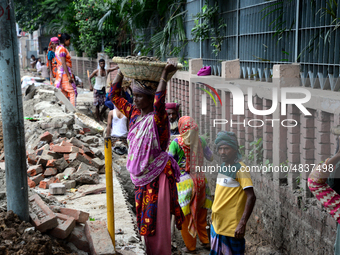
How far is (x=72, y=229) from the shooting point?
3393 millimetres

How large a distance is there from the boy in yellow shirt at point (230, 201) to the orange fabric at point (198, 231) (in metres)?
1.18

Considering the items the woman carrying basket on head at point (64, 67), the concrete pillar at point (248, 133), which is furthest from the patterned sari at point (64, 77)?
the concrete pillar at point (248, 133)

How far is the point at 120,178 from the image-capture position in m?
6.62

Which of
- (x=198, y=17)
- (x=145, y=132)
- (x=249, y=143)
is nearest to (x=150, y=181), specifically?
(x=145, y=132)

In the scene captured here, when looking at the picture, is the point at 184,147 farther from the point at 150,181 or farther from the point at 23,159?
the point at 23,159

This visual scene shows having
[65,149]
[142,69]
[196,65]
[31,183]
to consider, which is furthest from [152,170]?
[196,65]

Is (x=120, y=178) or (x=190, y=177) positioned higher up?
(x=190, y=177)

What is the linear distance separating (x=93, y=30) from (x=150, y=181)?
15945 mm

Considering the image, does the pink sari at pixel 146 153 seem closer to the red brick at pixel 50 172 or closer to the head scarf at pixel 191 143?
the head scarf at pixel 191 143

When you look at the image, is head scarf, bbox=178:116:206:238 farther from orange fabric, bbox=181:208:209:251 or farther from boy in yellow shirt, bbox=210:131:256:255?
boy in yellow shirt, bbox=210:131:256:255

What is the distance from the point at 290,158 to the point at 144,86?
6.77ft

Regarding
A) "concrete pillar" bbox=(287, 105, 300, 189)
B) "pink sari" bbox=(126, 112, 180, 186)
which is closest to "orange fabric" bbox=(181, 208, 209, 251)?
"concrete pillar" bbox=(287, 105, 300, 189)

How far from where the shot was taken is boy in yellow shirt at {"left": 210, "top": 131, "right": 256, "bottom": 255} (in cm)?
379

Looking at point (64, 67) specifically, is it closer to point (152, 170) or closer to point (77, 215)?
point (77, 215)
